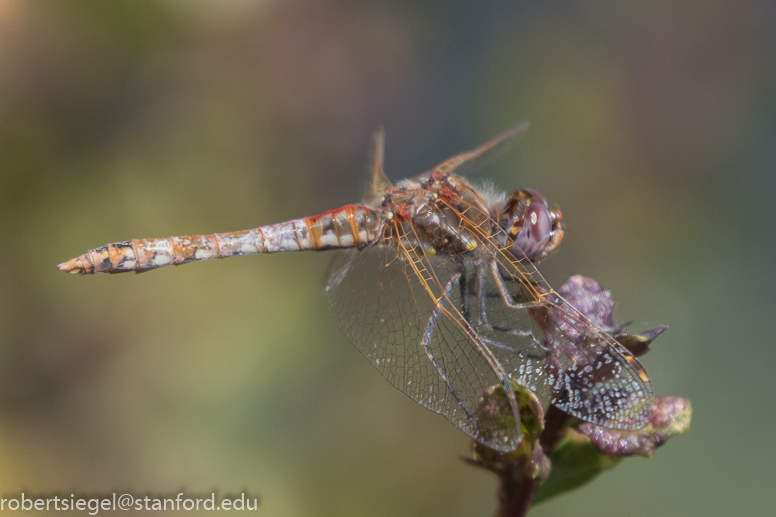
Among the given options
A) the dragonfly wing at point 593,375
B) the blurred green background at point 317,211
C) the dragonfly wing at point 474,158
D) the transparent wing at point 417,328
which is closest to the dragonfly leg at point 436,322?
the transparent wing at point 417,328

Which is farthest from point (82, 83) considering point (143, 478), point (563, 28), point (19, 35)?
point (563, 28)

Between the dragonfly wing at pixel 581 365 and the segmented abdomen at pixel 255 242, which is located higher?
the segmented abdomen at pixel 255 242

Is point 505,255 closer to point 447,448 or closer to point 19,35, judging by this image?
point 447,448

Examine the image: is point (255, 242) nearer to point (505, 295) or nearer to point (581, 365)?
point (505, 295)

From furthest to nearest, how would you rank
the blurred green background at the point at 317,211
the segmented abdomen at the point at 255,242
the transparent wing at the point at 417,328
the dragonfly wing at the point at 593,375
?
the blurred green background at the point at 317,211
the segmented abdomen at the point at 255,242
the transparent wing at the point at 417,328
the dragonfly wing at the point at 593,375

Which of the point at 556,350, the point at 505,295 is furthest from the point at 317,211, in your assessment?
the point at 556,350

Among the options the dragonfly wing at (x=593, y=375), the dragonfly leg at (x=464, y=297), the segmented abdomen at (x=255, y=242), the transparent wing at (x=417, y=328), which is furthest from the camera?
the segmented abdomen at (x=255, y=242)

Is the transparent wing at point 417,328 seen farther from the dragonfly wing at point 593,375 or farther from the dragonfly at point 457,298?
the dragonfly wing at point 593,375
